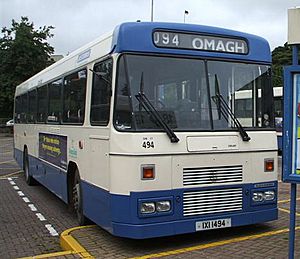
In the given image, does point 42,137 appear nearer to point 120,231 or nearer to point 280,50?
point 120,231

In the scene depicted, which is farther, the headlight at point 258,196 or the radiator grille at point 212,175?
the headlight at point 258,196

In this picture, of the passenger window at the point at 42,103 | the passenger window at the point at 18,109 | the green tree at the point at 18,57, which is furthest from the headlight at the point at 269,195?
the green tree at the point at 18,57

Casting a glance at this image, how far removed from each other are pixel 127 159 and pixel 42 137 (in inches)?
220

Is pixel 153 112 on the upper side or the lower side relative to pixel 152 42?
lower

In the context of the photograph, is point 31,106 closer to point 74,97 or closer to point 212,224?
point 74,97

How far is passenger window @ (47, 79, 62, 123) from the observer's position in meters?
9.37

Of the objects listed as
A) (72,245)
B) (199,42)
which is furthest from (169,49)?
(72,245)

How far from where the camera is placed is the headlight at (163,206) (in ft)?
19.8

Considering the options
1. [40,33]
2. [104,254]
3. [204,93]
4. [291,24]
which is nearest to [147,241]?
[104,254]

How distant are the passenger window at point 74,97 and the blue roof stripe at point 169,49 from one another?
1.57 metres

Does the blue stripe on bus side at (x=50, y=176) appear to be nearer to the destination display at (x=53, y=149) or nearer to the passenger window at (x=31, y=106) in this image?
the destination display at (x=53, y=149)

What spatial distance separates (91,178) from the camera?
6996mm

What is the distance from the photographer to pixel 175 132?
6.19 meters

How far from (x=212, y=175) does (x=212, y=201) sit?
342 mm
